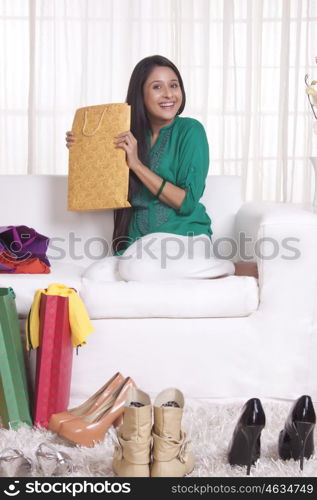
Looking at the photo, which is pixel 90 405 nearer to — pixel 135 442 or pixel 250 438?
pixel 135 442

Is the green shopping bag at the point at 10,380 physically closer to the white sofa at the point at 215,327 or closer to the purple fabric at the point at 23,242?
the white sofa at the point at 215,327

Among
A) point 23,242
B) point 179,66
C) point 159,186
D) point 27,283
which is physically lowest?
point 27,283

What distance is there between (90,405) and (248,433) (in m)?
0.48

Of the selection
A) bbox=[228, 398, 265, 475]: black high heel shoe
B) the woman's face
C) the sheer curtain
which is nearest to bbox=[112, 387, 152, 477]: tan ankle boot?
bbox=[228, 398, 265, 475]: black high heel shoe

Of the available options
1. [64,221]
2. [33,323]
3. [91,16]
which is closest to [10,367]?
[33,323]

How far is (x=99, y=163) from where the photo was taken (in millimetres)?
2389

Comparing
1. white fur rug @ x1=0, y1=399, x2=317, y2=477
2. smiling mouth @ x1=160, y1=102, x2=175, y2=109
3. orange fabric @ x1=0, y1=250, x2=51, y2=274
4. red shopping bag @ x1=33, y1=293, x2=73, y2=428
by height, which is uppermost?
smiling mouth @ x1=160, y1=102, x2=175, y2=109

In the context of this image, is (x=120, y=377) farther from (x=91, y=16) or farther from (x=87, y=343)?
(x=91, y=16)

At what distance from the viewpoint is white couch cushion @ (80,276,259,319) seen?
2078 mm

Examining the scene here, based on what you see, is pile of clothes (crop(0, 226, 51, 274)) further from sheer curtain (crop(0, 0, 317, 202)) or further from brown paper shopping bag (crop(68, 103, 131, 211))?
sheer curtain (crop(0, 0, 317, 202))

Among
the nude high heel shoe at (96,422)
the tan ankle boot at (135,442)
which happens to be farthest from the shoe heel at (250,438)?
the nude high heel shoe at (96,422)

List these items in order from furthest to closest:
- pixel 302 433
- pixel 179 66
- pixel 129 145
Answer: pixel 179 66
pixel 129 145
pixel 302 433

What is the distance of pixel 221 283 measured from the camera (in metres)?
2.11

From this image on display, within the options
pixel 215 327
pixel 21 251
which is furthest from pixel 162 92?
pixel 215 327
